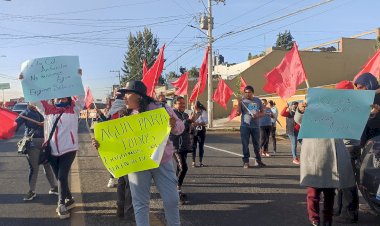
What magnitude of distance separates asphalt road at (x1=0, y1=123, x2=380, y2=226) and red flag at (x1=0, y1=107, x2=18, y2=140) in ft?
3.57

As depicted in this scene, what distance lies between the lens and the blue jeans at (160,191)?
390cm

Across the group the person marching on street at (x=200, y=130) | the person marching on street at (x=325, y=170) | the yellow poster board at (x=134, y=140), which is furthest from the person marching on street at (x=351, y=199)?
the person marching on street at (x=200, y=130)

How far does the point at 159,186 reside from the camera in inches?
157

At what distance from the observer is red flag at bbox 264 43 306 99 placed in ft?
23.0

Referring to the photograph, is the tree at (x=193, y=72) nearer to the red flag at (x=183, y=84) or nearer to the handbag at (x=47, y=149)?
the red flag at (x=183, y=84)

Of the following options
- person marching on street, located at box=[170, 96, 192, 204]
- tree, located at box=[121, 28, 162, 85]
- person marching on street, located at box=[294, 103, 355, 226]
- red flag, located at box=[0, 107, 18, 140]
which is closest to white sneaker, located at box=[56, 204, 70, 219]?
red flag, located at box=[0, 107, 18, 140]

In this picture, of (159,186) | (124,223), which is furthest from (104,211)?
(159,186)

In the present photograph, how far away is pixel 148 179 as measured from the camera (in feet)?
13.2

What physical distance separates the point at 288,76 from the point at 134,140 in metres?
4.17

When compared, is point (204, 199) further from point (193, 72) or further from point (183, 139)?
point (193, 72)

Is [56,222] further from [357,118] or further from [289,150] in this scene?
[289,150]

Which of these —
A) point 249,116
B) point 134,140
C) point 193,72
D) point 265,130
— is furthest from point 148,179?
point 193,72

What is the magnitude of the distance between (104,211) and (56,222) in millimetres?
724

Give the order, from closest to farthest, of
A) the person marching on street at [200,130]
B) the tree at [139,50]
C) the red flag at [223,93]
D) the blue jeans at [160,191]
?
1. the blue jeans at [160,191]
2. the person marching on street at [200,130]
3. the red flag at [223,93]
4. the tree at [139,50]
